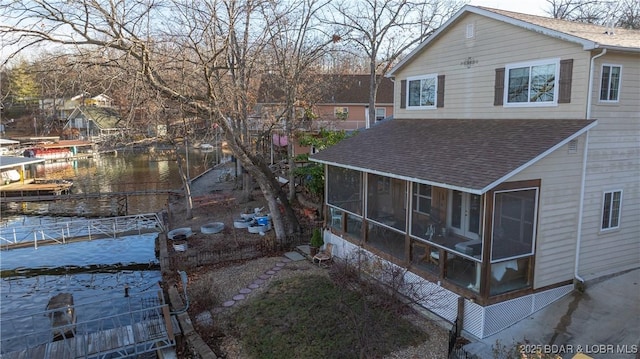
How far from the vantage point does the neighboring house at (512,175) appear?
383 inches

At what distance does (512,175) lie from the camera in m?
9.04

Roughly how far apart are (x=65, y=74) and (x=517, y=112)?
40.5 feet

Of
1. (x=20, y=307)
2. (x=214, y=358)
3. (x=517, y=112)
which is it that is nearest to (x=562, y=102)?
(x=517, y=112)

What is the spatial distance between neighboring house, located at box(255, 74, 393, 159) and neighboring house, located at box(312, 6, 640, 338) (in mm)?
13087

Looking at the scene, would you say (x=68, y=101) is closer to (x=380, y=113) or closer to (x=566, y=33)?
(x=566, y=33)

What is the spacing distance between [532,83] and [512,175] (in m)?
4.05

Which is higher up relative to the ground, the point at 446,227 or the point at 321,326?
the point at 446,227

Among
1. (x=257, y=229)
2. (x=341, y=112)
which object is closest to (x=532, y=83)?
(x=257, y=229)

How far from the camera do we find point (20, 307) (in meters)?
14.9

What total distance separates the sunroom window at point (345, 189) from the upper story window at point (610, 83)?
6971 mm

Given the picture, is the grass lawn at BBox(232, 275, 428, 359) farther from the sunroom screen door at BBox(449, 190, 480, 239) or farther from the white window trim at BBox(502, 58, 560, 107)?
the white window trim at BBox(502, 58, 560, 107)

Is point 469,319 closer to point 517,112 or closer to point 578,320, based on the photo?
point 578,320

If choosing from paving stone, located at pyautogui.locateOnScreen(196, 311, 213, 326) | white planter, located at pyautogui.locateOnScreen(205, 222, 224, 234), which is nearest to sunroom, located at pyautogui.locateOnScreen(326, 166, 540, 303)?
paving stone, located at pyautogui.locateOnScreen(196, 311, 213, 326)

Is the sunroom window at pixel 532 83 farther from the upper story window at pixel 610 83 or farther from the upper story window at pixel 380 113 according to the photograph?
the upper story window at pixel 380 113
